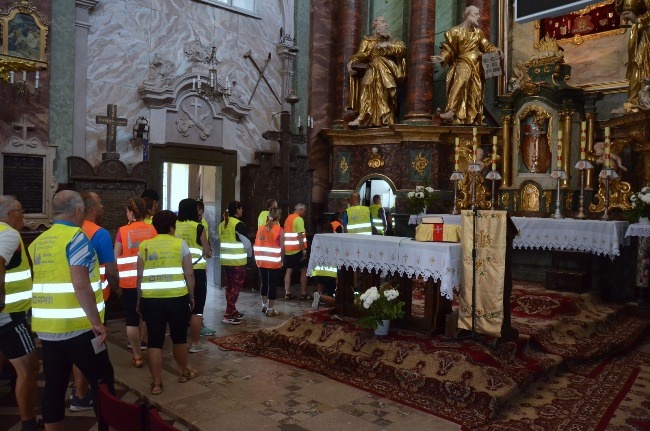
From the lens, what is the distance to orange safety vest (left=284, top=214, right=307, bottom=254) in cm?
926

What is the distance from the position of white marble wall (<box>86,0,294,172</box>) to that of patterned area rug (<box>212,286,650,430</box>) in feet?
18.5

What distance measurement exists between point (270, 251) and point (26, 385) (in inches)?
179

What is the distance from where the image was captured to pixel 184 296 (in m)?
5.08

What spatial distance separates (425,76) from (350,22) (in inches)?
106

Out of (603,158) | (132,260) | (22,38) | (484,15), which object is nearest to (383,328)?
(132,260)

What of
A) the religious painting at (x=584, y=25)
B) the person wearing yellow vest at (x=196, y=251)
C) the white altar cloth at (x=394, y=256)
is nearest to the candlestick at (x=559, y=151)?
the religious painting at (x=584, y=25)

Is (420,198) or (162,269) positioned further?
(420,198)

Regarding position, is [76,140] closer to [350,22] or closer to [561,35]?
[350,22]

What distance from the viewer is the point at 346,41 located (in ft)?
45.2

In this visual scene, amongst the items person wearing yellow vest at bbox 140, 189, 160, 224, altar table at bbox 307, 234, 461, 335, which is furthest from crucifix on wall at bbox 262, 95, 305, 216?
person wearing yellow vest at bbox 140, 189, 160, 224

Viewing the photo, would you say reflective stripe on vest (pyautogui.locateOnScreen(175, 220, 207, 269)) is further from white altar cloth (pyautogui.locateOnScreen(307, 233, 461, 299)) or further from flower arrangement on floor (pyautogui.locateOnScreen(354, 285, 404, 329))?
Result: flower arrangement on floor (pyautogui.locateOnScreen(354, 285, 404, 329))

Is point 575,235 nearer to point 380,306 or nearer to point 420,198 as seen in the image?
point 420,198

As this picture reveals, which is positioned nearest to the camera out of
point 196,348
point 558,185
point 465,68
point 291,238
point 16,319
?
point 16,319

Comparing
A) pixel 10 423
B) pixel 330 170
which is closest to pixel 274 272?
pixel 10 423
